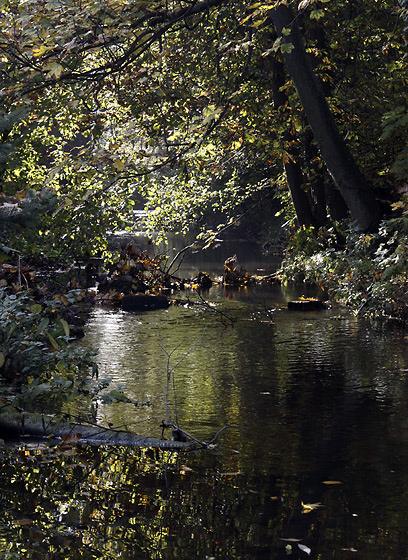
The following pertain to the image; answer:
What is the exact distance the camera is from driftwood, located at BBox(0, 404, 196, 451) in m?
6.64

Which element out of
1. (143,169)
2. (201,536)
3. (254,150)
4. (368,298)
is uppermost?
(254,150)

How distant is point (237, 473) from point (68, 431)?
1.70 meters

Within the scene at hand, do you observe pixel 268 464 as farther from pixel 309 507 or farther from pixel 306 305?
pixel 306 305

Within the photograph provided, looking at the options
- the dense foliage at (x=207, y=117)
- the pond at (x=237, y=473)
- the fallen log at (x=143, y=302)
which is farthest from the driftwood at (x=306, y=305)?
the pond at (x=237, y=473)

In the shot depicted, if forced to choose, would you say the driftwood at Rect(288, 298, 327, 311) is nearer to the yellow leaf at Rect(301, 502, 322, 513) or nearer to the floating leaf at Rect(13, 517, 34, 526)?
the yellow leaf at Rect(301, 502, 322, 513)

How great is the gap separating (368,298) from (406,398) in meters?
6.88

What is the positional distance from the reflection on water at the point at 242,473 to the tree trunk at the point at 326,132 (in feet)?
17.6

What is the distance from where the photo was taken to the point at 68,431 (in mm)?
6816

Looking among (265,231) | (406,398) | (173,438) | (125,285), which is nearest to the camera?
(173,438)

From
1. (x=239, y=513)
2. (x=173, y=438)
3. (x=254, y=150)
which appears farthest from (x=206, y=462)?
(x=254, y=150)

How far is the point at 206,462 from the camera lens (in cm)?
622

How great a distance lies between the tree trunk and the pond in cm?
538

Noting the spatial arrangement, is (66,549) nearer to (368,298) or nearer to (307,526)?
(307,526)

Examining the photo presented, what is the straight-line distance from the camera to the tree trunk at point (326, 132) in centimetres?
1453
